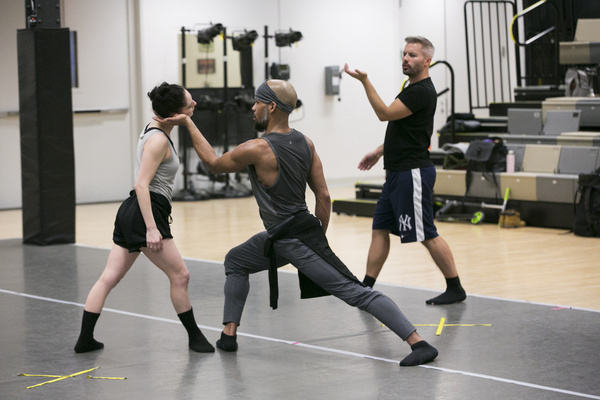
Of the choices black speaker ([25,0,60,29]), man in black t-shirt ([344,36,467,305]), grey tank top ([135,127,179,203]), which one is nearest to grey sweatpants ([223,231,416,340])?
grey tank top ([135,127,179,203])

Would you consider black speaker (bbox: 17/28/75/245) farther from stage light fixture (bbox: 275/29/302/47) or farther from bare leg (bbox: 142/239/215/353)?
stage light fixture (bbox: 275/29/302/47)

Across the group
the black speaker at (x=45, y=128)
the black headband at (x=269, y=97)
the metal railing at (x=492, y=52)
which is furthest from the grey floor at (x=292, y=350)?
the metal railing at (x=492, y=52)

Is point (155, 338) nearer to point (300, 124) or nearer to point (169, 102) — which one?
point (169, 102)

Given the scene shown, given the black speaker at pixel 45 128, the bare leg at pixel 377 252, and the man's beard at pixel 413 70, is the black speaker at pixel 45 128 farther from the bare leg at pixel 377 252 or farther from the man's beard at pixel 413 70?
the man's beard at pixel 413 70

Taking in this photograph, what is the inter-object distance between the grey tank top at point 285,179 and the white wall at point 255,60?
920cm

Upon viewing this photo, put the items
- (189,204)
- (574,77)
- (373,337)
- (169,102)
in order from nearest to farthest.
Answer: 1. (169,102)
2. (373,337)
3. (574,77)
4. (189,204)

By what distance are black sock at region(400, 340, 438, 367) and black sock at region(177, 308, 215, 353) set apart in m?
1.06

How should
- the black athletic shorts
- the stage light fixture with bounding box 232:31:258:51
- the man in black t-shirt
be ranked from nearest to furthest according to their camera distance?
the black athletic shorts → the man in black t-shirt → the stage light fixture with bounding box 232:31:258:51

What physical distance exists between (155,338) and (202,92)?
911 cm

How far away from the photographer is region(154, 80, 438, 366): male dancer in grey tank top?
4.77m

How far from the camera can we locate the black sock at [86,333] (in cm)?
512

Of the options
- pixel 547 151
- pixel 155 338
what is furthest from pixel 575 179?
pixel 155 338

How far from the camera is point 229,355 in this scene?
5.07 meters

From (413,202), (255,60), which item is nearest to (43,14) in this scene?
(413,202)
